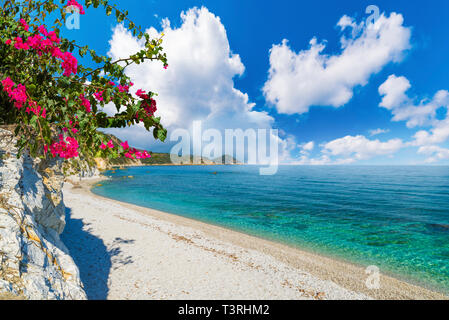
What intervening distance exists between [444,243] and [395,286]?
12.7m

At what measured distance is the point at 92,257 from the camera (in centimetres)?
1041

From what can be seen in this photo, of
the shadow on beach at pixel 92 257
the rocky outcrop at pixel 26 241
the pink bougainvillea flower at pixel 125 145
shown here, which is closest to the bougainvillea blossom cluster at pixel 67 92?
the pink bougainvillea flower at pixel 125 145

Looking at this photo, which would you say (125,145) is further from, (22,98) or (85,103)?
(22,98)

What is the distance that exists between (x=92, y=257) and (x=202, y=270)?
5.79 meters

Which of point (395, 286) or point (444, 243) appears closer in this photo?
point (395, 286)

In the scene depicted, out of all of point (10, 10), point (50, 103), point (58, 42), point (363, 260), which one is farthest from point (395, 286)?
point (10, 10)

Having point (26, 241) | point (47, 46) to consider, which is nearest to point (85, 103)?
point (47, 46)

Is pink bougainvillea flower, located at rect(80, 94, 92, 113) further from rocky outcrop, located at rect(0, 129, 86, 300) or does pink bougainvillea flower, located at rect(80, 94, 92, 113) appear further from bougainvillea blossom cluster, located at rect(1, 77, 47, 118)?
rocky outcrop, located at rect(0, 129, 86, 300)

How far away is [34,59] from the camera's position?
3885 millimetres

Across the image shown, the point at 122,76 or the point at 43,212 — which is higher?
the point at 122,76

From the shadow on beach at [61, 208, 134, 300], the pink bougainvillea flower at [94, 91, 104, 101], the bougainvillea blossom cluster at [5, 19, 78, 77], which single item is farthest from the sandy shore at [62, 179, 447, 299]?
the bougainvillea blossom cluster at [5, 19, 78, 77]

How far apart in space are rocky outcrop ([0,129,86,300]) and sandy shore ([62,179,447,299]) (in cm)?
359

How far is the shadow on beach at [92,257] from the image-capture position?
8.17 meters

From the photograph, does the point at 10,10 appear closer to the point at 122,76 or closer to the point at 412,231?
the point at 122,76
